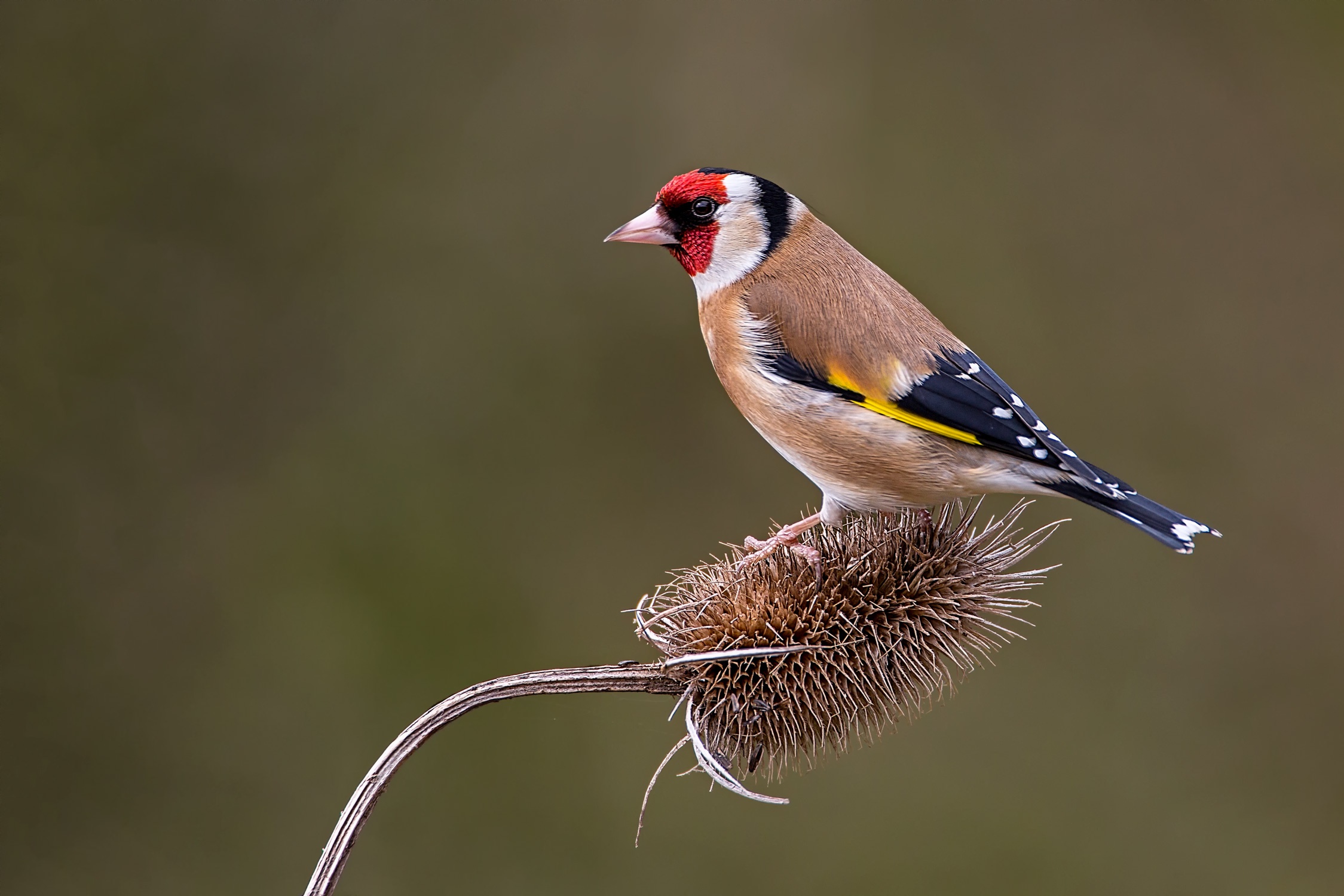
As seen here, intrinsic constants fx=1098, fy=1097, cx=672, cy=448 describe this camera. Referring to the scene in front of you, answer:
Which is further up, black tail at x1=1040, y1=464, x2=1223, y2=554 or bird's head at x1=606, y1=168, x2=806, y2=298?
bird's head at x1=606, y1=168, x2=806, y2=298

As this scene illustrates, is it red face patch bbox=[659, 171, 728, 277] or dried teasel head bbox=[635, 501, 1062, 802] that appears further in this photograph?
red face patch bbox=[659, 171, 728, 277]

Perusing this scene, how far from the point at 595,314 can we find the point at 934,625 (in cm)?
329

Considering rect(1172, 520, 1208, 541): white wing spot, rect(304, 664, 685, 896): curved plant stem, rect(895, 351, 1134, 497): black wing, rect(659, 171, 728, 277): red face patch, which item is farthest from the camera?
rect(659, 171, 728, 277): red face patch

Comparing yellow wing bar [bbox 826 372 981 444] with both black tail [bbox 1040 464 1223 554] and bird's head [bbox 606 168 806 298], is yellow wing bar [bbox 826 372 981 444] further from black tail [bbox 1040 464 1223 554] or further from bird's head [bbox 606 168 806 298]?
bird's head [bbox 606 168 806 298]

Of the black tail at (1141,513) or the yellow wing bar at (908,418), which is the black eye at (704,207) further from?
the black tail at (1141,513)

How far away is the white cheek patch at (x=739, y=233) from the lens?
3.19m

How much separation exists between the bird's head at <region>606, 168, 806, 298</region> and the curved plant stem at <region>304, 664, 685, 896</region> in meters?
1.24

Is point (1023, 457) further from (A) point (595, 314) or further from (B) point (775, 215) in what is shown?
(A) point (595, 314)

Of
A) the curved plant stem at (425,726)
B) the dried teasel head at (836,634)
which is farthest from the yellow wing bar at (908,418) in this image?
the curved plant stem at (425,726)

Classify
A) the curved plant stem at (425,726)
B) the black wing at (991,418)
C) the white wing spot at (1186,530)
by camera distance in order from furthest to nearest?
the black wing at (991,418)
the white wing spot at (1186,530)
the curved plant stem at (425,726)

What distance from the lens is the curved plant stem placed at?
85.4 inches

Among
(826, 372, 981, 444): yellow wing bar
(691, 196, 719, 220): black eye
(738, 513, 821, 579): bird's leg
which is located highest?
(691, 196, 719, 220): black eye

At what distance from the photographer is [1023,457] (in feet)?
9.42

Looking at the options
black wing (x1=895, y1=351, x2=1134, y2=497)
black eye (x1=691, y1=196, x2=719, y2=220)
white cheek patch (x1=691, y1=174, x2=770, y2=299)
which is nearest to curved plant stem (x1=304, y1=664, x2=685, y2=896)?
black wing (x1=895, y1=351, x2=1134, y2=497)
